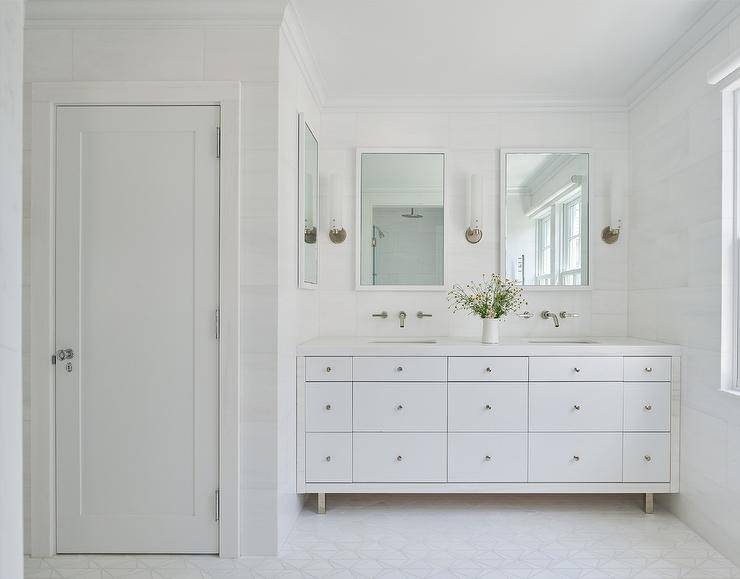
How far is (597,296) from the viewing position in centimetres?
369

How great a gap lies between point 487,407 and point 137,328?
1792 millimetres

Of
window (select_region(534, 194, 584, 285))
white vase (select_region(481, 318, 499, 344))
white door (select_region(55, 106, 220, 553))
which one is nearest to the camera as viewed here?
white door (select_region(55, 106, 220, 553))

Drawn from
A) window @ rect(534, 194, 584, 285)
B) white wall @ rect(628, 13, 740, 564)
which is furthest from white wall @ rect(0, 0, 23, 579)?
window @ rect(534, 194, 584, 285)

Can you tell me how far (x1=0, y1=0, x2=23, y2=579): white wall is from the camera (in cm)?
83

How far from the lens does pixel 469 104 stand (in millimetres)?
3656

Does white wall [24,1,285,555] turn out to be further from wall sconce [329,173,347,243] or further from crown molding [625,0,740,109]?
crown molding [625,0,740,109]

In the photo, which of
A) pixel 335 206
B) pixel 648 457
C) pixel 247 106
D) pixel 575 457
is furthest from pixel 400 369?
pixel 247 106

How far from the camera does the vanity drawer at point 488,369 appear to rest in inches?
119

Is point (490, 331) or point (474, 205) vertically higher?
point (474, 205)

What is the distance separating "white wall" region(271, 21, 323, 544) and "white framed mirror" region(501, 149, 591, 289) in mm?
1414

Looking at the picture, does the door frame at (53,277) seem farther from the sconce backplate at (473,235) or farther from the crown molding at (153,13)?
the sconce backplate at (473,235)

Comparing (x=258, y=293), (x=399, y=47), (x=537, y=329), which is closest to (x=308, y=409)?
(x=258, y=293)

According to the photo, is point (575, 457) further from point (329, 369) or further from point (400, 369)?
point (329, 369)

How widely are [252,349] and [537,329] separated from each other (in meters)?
1.98
